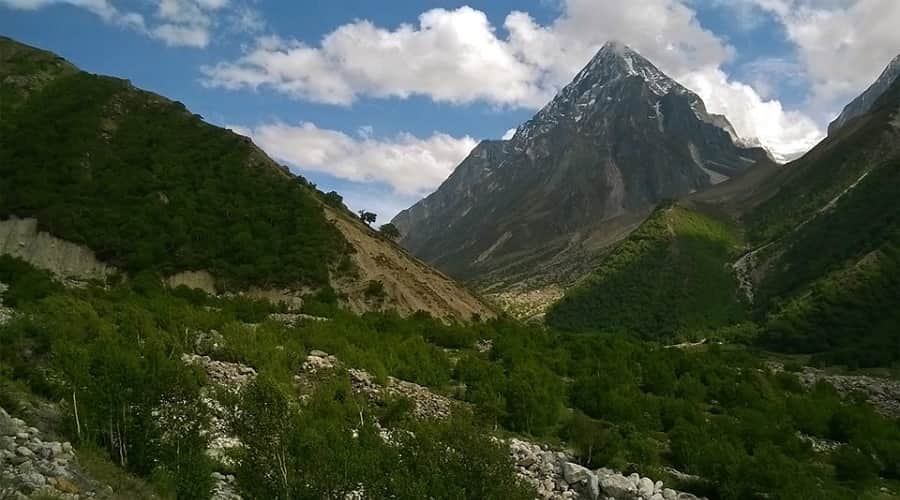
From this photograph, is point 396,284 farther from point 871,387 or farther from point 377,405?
point 871,387

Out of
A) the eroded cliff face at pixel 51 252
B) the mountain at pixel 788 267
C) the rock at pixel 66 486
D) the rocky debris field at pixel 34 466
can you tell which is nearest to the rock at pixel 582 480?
the rocky debris field at pixel 34 466

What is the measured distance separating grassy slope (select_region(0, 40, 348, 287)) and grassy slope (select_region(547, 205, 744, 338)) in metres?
72.7

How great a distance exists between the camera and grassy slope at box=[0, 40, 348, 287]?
5738 centimetres

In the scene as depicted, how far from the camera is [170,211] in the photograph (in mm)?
62750

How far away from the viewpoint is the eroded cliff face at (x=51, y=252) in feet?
177

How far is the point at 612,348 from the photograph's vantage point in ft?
196

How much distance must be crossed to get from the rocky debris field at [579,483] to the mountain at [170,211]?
37177mm

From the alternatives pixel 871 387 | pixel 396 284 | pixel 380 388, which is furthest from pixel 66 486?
pixel 871 387

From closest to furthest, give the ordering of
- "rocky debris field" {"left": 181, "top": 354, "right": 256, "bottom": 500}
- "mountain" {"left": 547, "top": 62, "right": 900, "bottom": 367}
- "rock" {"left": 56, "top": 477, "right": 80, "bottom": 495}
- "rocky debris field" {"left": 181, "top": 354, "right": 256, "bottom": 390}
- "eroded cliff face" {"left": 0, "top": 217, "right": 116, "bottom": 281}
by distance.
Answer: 1. "rock" {"left": 56, "top": 477, "right": 80, "bottom": 495}
2. "rocky debris field" {"left": 181, "top": 354, "right": 256, "bottom": 500}
3. "rocky debris field" {"left": 181, "top": 354, "right": 256, "bottom": 390}
4. "eroded cliff face" {"left": 0, "top": 217, "right": 116, "bottom": 281}
5. "mountain" {"left": 547, "top": 62, "right": 900, "bottom": 367}

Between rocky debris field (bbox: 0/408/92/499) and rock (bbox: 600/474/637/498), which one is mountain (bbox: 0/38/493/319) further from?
rocky debris field (bbox: 0/408/92/499)

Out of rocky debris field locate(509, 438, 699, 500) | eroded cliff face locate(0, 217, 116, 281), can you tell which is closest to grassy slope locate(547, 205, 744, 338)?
eroded cliff face locate(0, 217, 116, 281)

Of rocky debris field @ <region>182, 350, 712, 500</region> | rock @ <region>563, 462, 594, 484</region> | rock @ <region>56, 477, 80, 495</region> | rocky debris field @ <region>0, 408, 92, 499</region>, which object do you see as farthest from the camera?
rock @ <region>563, 462, 594, 484</region>

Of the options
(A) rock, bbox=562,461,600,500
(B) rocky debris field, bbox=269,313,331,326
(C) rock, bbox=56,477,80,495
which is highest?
(B) rocky debris field, bbox=269,313,331,326

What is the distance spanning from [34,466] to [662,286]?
5293 inches
